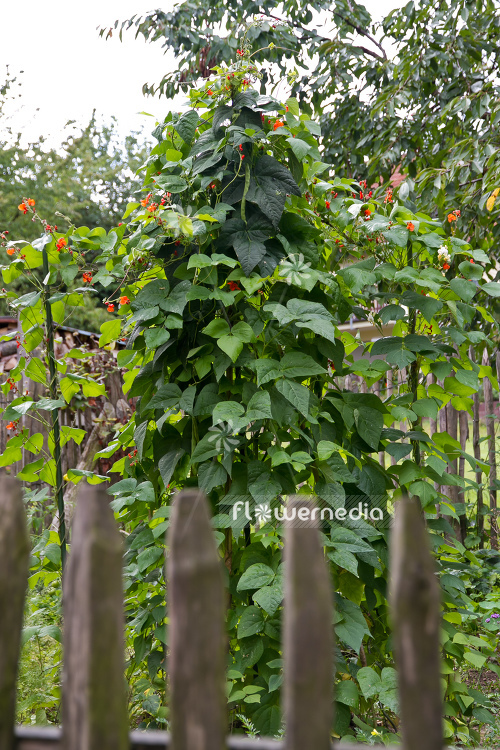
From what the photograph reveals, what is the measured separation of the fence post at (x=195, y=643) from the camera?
0.60 meters

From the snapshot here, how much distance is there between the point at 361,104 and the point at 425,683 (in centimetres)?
472

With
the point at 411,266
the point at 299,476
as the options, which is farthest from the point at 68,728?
the point at 411,266

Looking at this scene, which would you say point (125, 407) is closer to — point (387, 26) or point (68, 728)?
point (387, 26)

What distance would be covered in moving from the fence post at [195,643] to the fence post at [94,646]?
63 mm

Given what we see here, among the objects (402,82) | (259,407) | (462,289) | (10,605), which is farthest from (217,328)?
(402,82)

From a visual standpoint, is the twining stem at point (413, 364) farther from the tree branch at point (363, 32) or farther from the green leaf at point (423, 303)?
the tree branch at point (363, 32)

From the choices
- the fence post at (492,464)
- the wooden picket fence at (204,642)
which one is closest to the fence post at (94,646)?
the wooden picket fence at (204,642)

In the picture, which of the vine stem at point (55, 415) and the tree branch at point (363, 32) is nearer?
the vine stem at point (55, 415)

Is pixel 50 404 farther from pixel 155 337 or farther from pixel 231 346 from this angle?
pixel 231 346

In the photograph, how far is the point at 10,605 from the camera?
680 mm

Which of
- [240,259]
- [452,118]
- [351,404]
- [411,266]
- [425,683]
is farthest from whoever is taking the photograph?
[452,118]

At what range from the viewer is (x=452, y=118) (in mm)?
3900

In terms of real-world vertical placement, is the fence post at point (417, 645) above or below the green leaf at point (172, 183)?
below

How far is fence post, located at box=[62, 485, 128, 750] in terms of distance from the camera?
0.62m
